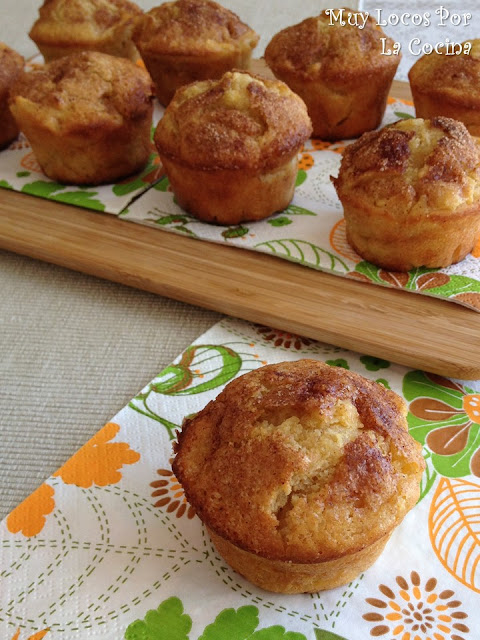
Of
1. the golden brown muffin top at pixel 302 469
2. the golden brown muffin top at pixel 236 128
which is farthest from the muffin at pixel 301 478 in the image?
the golden brown muffin top at pixel 236 128

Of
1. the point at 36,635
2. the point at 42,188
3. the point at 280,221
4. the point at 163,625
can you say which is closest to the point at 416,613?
the point at 163,625

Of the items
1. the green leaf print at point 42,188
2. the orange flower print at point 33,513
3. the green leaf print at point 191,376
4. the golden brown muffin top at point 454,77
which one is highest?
the golden brown muffin top at point 454,77

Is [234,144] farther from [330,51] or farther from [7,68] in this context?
[7,68]

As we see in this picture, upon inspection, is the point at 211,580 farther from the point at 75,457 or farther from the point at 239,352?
the point at 239,352

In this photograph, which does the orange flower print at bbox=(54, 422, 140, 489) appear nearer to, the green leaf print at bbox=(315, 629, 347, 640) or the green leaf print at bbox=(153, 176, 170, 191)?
the green leaf print at bbox=(315, 629, 347, 640)

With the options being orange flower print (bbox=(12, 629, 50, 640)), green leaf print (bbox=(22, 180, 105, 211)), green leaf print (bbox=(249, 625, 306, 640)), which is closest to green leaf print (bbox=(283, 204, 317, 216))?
green leaf print (bbox=(22, 180, 105, 211))

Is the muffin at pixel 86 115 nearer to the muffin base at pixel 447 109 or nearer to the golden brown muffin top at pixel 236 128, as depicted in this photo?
the golden brown muffin top at pixel 236 128
